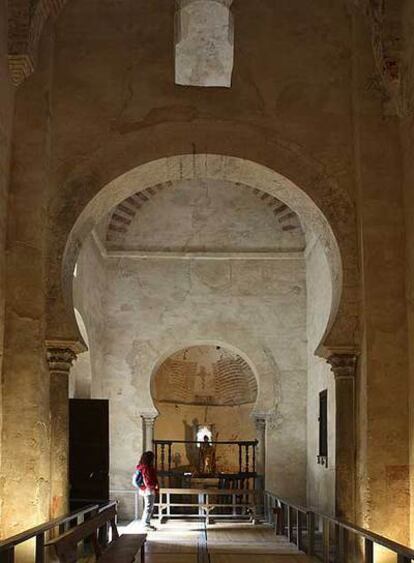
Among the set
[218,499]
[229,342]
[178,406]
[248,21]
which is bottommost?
[218,499]

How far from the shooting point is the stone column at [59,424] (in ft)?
30.1

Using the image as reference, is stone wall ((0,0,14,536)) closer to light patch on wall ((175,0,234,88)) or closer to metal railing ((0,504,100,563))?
light patch on wall ((175,0,234,88))

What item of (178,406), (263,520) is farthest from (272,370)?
(178,406)

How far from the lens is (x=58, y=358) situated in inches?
363

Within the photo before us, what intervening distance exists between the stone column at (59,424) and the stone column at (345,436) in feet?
9.46

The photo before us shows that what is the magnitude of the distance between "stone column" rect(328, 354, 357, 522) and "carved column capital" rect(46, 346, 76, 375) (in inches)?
112

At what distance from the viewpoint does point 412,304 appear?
9016mm

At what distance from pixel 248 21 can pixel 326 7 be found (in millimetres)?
930

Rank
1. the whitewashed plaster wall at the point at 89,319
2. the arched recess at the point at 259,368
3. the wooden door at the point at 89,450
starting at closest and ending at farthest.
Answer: the wooden door at the point at 89,450 < the whitewashed plaster wall at the point at 89,319 < the arched recess at the point at 259,368

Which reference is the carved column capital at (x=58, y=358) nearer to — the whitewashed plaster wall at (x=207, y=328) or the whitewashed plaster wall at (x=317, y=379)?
the whitewashed plaster wall at (x=317, y=379)

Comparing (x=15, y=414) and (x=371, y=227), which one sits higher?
(x=371, y=227)

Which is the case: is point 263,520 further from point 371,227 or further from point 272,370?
point 371,227

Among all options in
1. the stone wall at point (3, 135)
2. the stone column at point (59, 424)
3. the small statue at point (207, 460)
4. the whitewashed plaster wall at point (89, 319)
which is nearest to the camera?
the stone wall at point (3, 135)

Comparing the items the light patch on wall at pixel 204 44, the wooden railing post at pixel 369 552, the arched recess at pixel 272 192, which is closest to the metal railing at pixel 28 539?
the wooden railing post at pixel 369 552
